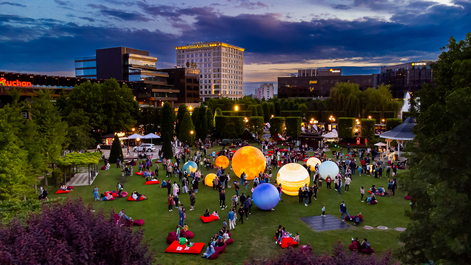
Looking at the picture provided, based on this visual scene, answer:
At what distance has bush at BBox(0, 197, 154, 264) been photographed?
6652mm

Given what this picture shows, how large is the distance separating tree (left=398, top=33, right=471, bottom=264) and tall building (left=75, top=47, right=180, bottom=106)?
82.7 meters

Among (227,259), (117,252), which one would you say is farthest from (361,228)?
(117,252)

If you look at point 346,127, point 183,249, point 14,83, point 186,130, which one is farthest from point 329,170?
point 14,83

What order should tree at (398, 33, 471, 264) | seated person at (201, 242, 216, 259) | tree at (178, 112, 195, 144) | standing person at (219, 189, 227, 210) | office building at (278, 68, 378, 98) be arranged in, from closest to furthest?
tree at (398, 33, 471, 264) → seated person at (201, 242, 216, 259) → standing person at (219, 189, 227, 210) → tree at (178, 112, 195, 144) → office building at (278, 68, 378, 98)

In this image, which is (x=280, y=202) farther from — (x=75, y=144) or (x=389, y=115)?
(x=389, y=115)

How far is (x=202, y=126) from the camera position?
49.5m

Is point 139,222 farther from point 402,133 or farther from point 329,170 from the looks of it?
point 402,133

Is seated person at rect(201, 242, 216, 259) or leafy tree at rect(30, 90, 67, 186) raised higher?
leafy tree at rect(30, 90, 67, 186)

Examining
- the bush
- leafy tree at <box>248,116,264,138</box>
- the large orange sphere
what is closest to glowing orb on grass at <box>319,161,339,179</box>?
the large orange sphere

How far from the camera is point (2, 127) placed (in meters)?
17.3

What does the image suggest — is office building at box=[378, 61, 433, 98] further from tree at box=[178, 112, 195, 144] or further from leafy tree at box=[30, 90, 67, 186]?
leafy tree at box=[30, 90, 67, 186]

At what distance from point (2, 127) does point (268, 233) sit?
1525 centimetres

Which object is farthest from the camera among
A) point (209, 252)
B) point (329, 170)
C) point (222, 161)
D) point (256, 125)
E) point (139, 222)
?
point (256, 125)

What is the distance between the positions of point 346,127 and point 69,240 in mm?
44462
